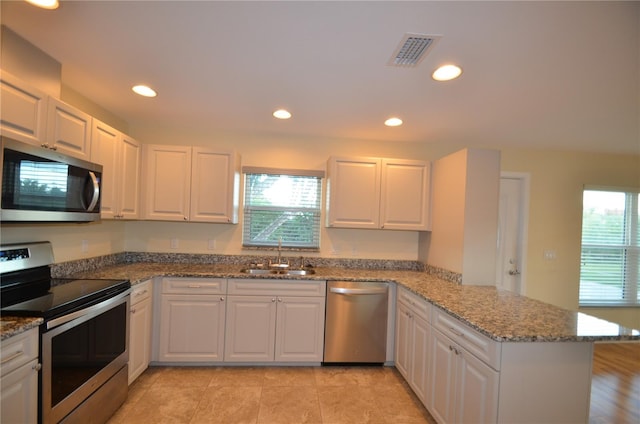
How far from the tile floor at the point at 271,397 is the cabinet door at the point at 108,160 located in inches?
60.1

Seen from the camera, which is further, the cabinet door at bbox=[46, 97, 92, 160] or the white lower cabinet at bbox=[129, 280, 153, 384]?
the white lower cabinet at bbox=[129, 280, 153, 384]

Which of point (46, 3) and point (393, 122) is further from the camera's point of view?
point (393, 122)

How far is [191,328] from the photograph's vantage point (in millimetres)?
2795

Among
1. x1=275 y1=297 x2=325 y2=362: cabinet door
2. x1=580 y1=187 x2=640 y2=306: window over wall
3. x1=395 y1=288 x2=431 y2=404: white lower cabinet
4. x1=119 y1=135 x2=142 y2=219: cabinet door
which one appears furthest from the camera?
x1=580 y1=187 x2=640 y2=306: window over wall

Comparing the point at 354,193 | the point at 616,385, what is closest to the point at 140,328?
the point at 354,193

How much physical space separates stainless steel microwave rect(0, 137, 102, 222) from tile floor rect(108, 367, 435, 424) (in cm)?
150

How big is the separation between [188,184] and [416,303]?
8.26ft

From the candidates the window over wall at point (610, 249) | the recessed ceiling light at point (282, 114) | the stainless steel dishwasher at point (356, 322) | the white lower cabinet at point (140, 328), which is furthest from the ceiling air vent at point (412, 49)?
the window over wall at point (610, 249)

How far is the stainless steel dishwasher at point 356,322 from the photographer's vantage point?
2.90 metres

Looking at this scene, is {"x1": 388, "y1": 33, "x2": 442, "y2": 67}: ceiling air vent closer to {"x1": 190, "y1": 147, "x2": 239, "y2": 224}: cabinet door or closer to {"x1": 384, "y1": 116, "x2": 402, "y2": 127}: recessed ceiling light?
{"x1": 384, "y1": 116, "x2": 402, "y2": 127}: recessed ceiling light

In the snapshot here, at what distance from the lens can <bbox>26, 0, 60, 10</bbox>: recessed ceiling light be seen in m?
1.39

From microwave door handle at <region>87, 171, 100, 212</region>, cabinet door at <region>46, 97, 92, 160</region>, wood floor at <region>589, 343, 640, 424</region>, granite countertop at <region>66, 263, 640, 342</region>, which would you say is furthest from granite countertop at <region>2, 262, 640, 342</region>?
wood floor at <region>589, 343, 640, 424</region>

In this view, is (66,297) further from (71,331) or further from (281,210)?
(281,210)

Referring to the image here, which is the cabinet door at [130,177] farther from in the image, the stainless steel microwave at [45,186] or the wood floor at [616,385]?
the wood floor at [616,385]
